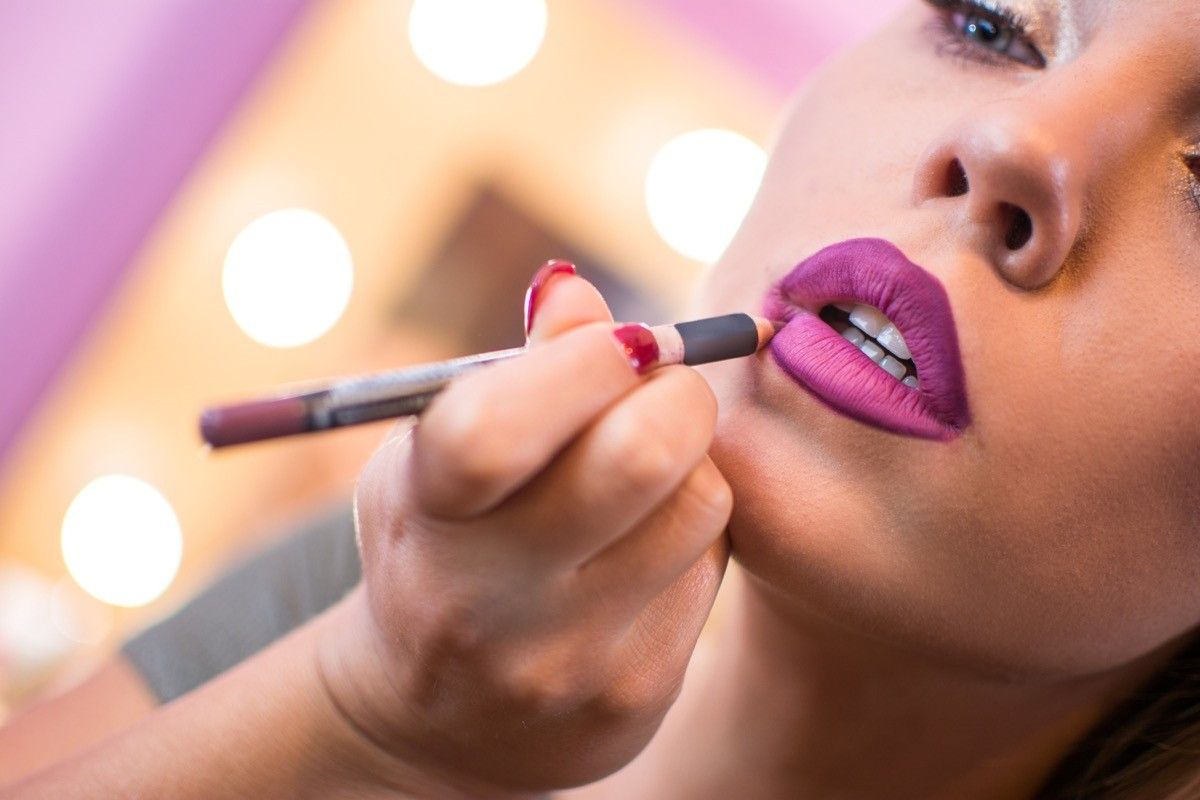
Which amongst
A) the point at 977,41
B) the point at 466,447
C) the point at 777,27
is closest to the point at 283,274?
the point at 777,27

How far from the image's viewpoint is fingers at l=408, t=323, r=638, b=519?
356mm

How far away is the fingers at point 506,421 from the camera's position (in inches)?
14.0

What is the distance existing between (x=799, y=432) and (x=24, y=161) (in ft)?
4.87

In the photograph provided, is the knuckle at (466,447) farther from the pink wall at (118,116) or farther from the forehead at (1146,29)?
the pink wall at (118,116)

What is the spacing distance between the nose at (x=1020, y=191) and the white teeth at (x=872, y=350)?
7 cm

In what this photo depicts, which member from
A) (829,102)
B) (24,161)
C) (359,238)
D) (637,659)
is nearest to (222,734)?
(637,659)

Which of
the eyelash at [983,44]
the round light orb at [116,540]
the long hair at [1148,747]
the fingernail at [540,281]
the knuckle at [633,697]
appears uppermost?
the round light orb at [116,540]

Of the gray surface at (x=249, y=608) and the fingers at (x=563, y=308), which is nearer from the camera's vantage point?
the fingers at (x=563, y=308)

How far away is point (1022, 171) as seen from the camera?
0.46m

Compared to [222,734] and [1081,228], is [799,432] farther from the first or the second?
[222,734]

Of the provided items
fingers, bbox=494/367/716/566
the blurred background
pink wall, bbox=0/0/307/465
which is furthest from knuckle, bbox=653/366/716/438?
pink wall, bbox=0/0/307/465

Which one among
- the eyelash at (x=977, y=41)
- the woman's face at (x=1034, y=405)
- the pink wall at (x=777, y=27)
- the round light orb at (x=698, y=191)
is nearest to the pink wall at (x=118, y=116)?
the pink wall at (x=777, y=27)

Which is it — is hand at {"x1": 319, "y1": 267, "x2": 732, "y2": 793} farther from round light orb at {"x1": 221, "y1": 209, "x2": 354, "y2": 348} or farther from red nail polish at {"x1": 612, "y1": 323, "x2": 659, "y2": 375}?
round light orb at {"x1": 221, "y1": 209, "x2": 354, "y2": 348}

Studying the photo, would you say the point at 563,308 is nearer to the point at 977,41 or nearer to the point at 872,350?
the point at 872,350
